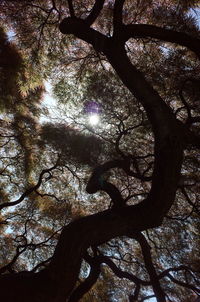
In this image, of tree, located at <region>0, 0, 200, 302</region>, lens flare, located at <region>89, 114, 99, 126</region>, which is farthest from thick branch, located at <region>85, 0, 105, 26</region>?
lens flare, located at <region>89, 114, 99, 126</region>

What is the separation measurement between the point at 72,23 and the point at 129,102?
1938 millimetres

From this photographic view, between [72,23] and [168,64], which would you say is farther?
[168,64]

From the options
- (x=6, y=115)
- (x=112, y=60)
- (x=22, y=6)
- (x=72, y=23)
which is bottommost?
(x=112, y=60)

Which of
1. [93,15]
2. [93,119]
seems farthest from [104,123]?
[93,15]

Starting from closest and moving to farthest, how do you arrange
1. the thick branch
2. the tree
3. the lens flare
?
the tree
the thick branch
the lens flare

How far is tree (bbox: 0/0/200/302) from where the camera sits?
11.3 feet

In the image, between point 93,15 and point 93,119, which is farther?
point 93,119

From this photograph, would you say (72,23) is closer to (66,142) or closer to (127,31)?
(127,31)

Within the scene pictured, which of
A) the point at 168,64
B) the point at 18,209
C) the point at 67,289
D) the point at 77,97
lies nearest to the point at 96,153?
the point at 77,97

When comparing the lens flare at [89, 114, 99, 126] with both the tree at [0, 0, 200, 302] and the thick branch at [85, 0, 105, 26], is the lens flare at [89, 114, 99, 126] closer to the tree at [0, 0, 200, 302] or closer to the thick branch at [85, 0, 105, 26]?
the tree at [0, 0, 200, 302]

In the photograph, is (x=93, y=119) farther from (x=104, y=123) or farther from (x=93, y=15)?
(x=93, y=15)

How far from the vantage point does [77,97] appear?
5.17 m

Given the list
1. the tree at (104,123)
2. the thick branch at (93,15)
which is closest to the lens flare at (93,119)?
the tree at (104,123)

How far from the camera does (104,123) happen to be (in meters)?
5.11
